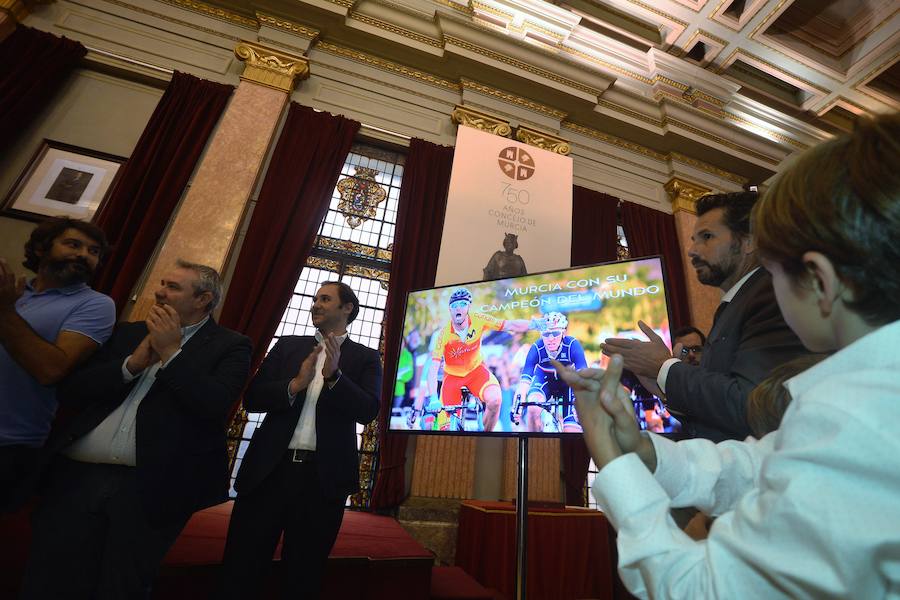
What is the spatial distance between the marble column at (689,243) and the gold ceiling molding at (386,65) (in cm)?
370

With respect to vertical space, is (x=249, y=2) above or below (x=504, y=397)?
above

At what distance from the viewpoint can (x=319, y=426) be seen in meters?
1.93

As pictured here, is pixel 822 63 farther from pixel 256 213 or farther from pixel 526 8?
pixel 256 213

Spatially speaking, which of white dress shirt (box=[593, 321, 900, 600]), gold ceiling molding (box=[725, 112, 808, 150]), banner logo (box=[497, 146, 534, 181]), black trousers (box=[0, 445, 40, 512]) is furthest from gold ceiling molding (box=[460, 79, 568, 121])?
white dress shirt (box=[593, 321, 900, 600])

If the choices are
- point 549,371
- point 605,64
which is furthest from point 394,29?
point 549,371

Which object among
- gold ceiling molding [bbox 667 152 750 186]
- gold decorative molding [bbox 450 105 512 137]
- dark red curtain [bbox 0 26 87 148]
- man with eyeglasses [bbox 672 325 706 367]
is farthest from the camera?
gold ceiling molding [bbox 667 152 750 186]

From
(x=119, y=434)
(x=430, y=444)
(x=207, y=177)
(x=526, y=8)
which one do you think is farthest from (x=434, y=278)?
(x=526, y=8)

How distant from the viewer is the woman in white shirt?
1.30 feet

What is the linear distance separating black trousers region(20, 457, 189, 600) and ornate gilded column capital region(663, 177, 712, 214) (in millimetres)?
7086

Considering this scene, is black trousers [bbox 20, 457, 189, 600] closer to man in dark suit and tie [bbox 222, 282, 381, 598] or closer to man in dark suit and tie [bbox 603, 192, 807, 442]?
man in dark suit and tie [bbox 222, 282, 381, 598]

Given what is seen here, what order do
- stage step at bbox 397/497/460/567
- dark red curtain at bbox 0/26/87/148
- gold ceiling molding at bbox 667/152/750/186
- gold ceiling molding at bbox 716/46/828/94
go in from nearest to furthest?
stage step at bbox 397/497/460/567 < dark red curtain at bbox 0/26/87/148 < gold ceiling molding at bbox 716/46/828/94 < gold ceiling molding at bbox 667/152/750/186

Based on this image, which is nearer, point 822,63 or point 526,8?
point 526,8

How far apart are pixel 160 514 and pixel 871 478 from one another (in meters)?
1.81

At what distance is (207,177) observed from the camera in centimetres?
450
